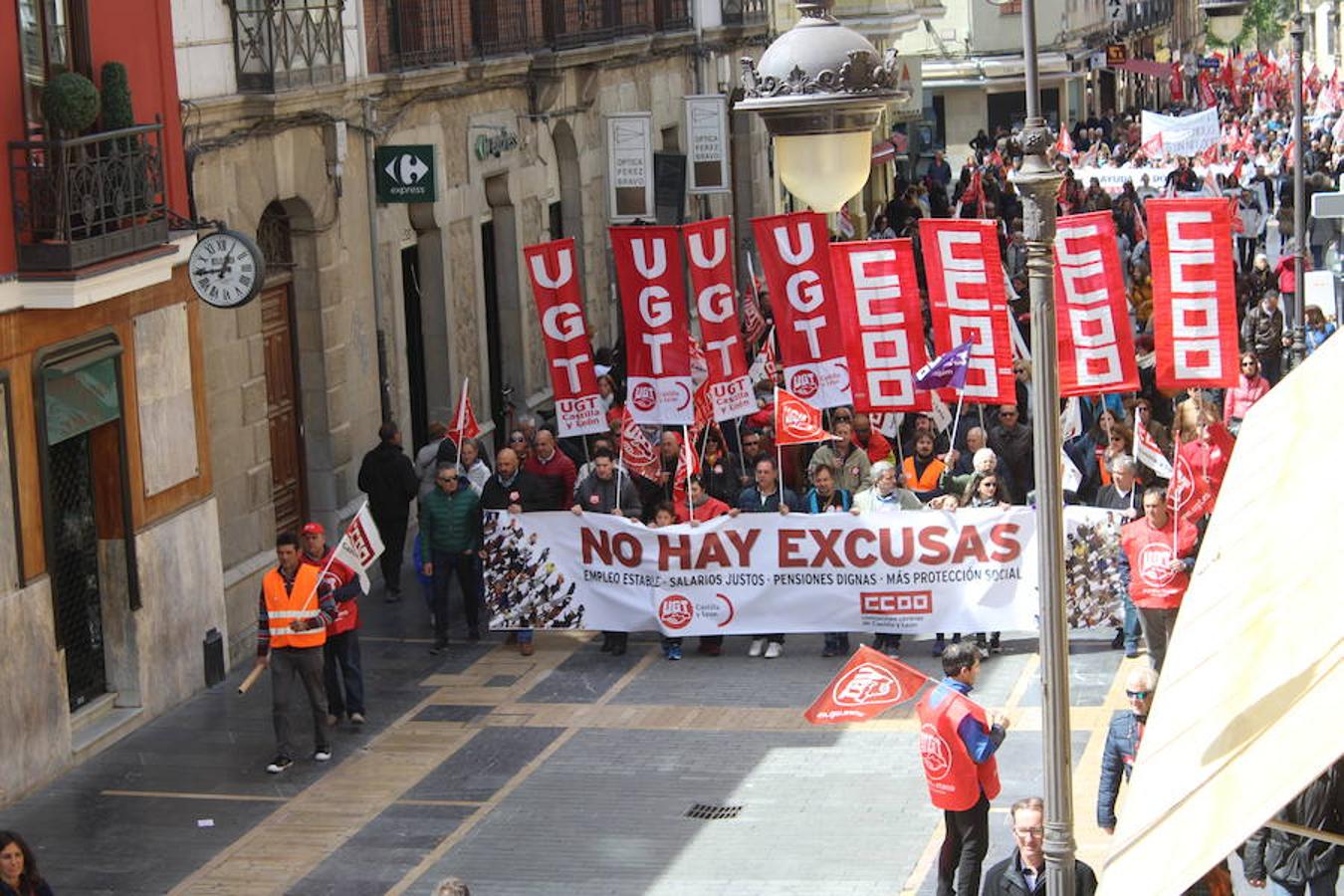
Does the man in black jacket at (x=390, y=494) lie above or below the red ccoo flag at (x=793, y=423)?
below

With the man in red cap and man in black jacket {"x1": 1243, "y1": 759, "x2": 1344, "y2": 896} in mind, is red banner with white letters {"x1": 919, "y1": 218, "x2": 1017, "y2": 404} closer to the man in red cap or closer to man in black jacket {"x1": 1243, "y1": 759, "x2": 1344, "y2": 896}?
the man in red cap

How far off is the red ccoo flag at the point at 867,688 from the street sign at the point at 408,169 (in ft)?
38.9

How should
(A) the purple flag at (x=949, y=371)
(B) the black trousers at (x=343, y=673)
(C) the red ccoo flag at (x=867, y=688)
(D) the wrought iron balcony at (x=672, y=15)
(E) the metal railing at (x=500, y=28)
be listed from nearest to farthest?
(C) the red ccoo flag at (x=867, y=688) → (B) the black trousers at (x=343, y=673) → (A) the purple flag at (x=949, y=371) → (E) the metal railing at (x=500, y=28) → (D) the wrought iron balcony at (x=672, y=15)

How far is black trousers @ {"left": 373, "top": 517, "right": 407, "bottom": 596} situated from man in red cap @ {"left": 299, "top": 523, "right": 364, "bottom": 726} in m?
3.82

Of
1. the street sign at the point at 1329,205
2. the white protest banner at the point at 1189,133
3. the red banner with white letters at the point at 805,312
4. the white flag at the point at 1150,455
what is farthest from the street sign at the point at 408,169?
the white protest banner at the point at 1189,133

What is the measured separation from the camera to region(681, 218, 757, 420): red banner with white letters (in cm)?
1986

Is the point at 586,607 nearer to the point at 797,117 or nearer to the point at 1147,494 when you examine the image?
the point at 1147,494

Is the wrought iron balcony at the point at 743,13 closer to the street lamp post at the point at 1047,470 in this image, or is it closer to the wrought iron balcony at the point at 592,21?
the wrought iron balcony at the point at 592,21

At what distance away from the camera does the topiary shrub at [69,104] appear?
15828mm

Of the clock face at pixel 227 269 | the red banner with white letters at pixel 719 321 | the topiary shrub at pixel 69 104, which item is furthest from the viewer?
the red banner with white letters at pixel 719 321

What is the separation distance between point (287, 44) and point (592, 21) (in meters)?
10.6

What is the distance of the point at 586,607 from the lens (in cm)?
1864

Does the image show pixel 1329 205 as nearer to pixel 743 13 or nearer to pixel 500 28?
pixel 500 28

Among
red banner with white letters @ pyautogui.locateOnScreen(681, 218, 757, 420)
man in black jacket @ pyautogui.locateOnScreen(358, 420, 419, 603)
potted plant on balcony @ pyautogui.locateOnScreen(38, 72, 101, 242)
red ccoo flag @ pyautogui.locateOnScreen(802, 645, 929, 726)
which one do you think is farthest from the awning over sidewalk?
man in black jacket @ pyautogui.locateOnScreen(358, 420, 419, 603)
